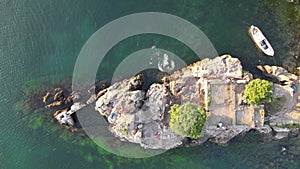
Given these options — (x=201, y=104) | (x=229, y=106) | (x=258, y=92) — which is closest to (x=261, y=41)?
(x=258, y=92)

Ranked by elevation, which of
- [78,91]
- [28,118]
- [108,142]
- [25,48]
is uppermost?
[25,48]

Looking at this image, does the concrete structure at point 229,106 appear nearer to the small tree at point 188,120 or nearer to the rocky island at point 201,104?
the rocky island at point 201,104

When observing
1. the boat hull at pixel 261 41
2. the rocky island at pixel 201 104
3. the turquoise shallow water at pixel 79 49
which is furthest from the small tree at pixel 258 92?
the boat hull at pixel 261 41

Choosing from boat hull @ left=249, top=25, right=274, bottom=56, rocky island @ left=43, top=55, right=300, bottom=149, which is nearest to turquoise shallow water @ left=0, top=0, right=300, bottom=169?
boat hull @ left=249, top=25, right=274, bottom=56

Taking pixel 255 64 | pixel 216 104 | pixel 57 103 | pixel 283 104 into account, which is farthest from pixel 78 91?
pixel 283 104

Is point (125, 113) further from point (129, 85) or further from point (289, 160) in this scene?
point (289, 160)

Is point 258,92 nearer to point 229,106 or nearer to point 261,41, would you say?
point 229,106
